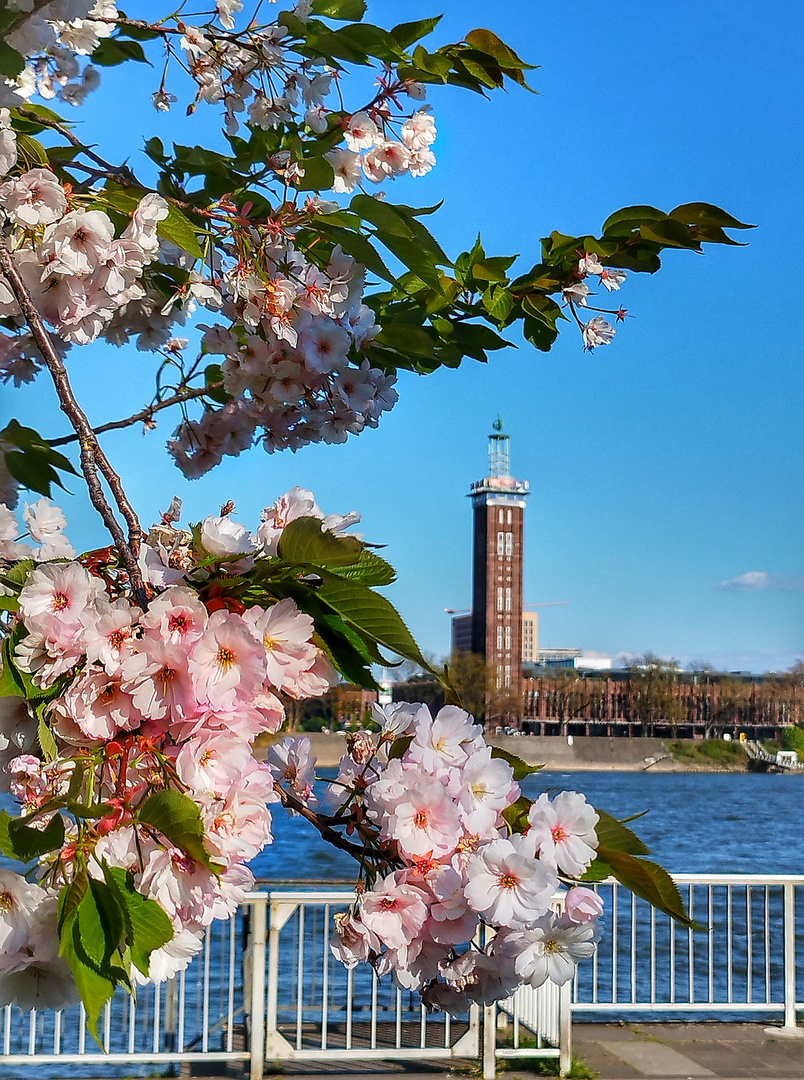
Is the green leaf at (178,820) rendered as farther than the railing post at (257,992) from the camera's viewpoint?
No

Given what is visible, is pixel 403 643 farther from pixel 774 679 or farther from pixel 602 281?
pixel 774 679

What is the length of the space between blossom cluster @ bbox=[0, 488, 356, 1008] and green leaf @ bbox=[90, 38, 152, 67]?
1.42 m

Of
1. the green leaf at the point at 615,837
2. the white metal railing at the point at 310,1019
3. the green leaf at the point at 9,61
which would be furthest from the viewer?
the white metal railing at the point at 310,1019

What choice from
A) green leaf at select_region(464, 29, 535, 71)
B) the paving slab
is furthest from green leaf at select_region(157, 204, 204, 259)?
the paving slab

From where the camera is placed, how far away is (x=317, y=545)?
2.60 ft

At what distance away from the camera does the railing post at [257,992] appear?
14.3 feet

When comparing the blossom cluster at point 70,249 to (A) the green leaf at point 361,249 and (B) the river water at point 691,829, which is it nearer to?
(A) the green leaf at point 361,249

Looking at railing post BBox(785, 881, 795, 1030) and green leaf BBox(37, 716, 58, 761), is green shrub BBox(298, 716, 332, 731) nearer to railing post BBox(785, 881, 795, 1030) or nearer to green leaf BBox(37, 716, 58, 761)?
railing post BBox(785, 881, 795, 1030)

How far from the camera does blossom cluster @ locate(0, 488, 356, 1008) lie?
75cm

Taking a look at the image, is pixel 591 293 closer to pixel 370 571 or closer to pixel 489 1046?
pixel 370 571

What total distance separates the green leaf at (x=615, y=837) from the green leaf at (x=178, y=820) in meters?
0.32

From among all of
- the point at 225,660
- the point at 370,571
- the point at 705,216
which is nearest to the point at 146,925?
the point at 225,660

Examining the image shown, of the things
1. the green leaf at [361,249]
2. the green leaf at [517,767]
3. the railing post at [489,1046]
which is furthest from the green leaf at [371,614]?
the railing post at [489,1046]

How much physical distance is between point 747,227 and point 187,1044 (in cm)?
551
